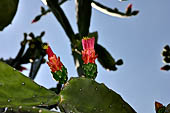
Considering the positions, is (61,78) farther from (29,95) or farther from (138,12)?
(138,12)

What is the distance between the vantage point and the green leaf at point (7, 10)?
5.74ft

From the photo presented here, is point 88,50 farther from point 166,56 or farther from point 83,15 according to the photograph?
point 166,56

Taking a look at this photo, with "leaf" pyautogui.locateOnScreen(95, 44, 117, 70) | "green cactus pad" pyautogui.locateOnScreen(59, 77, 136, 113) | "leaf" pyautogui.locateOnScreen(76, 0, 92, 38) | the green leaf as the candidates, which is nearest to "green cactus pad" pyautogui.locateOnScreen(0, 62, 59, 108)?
"green cactus pad" pyautogui.locateOnScreen(59, 77, 136, 113)

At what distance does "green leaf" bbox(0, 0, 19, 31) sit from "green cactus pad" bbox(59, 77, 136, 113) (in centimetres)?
104

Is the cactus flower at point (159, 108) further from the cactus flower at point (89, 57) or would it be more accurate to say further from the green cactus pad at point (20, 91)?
the green cactus pad at point (20, 91)

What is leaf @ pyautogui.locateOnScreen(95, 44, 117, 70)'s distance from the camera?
2732 millimetres

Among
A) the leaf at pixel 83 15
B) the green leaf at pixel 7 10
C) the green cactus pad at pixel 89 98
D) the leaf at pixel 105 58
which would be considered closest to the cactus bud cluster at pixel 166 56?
the leaf at pixel 105 58

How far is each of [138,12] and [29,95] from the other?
8.03 ft

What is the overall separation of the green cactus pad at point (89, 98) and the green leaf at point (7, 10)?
3.42 feet

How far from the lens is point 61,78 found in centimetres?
104

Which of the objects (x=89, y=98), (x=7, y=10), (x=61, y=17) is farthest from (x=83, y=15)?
(x=89, y=98)

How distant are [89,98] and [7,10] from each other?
3.59ft

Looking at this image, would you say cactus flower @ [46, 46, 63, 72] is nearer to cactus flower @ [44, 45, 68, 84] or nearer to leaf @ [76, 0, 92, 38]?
cactus flower @ [44, 45, 68, 84]

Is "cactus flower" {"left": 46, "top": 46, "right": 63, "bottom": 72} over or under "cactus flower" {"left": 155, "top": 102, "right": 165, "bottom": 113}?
over
